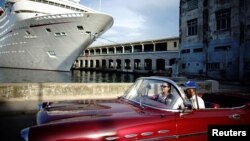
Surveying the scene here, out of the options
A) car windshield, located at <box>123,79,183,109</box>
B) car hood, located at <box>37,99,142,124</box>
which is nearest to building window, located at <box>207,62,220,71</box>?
car windshield, located at <box>123,79,183,109</box>

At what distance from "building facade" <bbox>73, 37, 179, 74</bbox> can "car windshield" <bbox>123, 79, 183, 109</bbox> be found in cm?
4164

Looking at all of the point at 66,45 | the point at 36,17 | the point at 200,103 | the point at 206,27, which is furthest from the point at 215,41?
the point at 200,103

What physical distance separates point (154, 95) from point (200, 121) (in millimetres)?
1134

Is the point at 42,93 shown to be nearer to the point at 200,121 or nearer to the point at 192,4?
the point at 200,121

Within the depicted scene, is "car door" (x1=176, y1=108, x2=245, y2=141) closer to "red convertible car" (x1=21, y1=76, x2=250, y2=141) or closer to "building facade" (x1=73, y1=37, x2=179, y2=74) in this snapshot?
"red convertible car" (x1=21, y1=76, x2=250, y2=141)

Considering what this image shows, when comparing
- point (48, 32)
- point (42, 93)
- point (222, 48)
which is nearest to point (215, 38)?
point (222, 48)

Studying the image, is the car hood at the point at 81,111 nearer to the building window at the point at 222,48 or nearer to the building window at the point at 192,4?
the building window at the point at 222,48

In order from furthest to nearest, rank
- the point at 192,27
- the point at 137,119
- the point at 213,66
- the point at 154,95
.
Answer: the point at 192,27, the point at 213,66, the point at 154,95, the point at 137,119

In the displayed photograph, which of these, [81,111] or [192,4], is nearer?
[81,111]

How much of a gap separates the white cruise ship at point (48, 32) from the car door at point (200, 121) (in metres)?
30.8

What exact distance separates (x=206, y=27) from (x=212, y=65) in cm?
488

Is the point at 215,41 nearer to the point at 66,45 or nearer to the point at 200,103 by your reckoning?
the point at 66,45

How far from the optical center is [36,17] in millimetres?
35531

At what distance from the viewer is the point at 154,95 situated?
4.91 m
